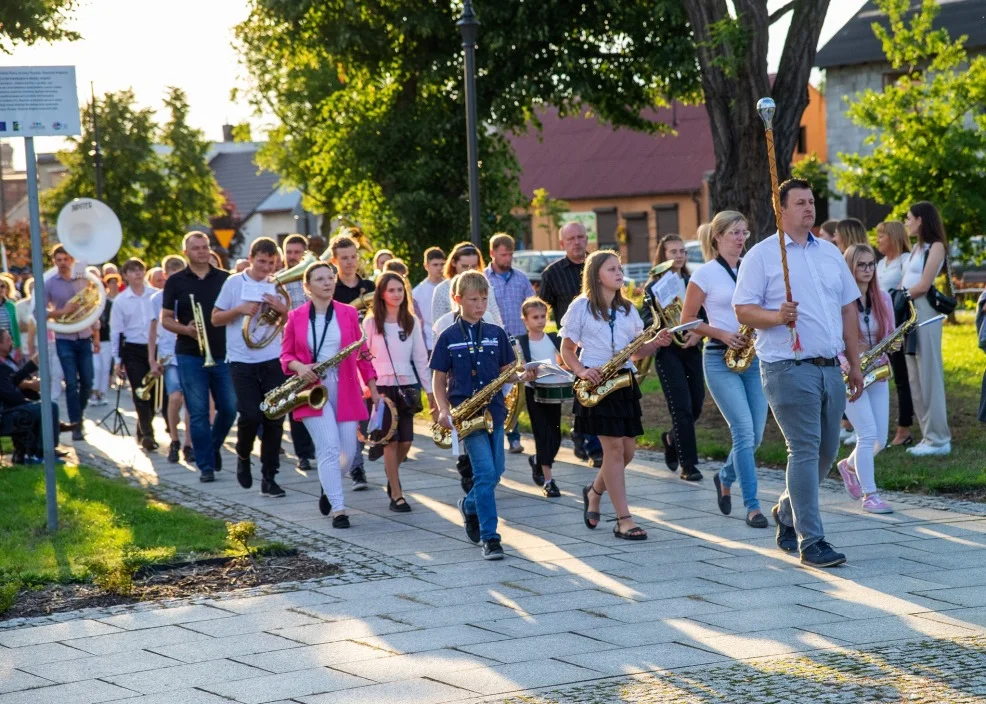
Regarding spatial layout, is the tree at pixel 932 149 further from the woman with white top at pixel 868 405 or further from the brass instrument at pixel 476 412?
the brass instrument at pixel 476 412

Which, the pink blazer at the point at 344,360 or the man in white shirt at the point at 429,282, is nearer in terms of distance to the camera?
the pink blazer at the point at 344,360

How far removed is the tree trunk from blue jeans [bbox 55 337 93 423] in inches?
261

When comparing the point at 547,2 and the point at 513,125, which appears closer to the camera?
the point at 547,2

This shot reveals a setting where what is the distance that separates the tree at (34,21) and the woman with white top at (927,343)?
11.7 meters

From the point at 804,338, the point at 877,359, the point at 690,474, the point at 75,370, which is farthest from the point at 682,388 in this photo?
the point at 75,370

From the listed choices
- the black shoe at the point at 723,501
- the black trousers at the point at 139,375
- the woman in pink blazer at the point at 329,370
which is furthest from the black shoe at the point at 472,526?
the black trousers at the point at 139,375

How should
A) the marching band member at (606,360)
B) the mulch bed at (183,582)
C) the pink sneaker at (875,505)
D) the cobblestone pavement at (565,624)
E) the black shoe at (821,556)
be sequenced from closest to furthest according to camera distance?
the cobblestone pavement at (565,624)
the mulch bed at (183,582)
the black shoe at (821,556)
the marching band member at (606,360)
the pink sneaker at (875,505)

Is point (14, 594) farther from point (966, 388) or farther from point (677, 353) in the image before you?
point (966, 388)

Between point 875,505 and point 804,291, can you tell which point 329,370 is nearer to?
point 804,291

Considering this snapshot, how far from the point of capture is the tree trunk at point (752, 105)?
13.4 m

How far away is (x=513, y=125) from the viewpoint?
22.1 metres

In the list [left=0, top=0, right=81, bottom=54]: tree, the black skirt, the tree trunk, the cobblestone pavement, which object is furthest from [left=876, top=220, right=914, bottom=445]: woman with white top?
[left=0, top=0, right=81, bottom=54]: tree

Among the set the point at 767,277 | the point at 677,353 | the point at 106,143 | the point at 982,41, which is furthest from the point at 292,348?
the point at 106,143

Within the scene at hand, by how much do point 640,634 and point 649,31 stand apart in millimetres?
15586
